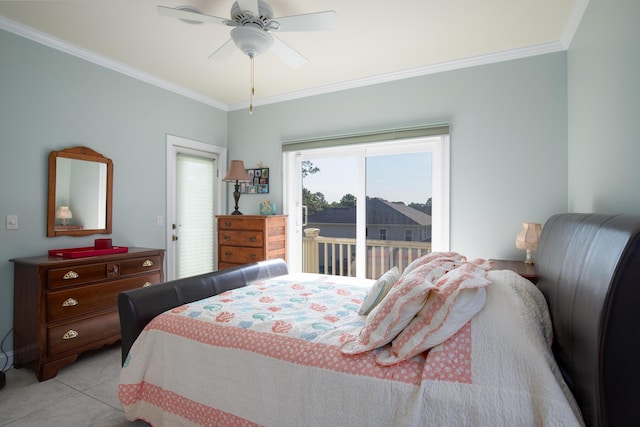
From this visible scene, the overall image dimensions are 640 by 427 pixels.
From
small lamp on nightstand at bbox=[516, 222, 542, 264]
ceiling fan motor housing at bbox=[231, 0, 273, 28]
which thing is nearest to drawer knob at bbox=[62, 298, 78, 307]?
ceiling fan motor housing at bbox=[231, 0, 273, 28]

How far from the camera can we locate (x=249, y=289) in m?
2.43

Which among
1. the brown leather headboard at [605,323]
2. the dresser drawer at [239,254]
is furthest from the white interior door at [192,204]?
the brown leather headboard at [605,323]

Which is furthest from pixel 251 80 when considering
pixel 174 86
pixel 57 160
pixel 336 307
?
pixel 336 307

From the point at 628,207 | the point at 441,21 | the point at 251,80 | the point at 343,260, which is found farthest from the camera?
the point at 343,260

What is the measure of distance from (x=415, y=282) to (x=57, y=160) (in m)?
3.12

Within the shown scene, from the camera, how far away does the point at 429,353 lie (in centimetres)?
128

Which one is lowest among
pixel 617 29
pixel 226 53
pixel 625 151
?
pixel 625 151

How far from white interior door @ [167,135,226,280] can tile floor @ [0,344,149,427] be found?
4.84 feet

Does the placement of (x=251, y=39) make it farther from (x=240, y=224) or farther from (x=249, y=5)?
(x=240, y=224)

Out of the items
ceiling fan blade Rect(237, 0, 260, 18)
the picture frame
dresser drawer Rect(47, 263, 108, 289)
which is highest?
ceiling fan blade Rect(237, 0, 260, 18)

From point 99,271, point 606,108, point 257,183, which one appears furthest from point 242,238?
point 606,108

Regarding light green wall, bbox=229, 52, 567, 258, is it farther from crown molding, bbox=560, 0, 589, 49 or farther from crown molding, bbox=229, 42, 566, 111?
crown molding, bbox=560, 0, 589, 49

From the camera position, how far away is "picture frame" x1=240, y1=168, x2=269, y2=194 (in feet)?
14.4

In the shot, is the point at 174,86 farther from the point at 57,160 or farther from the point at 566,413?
the point at 566,413
